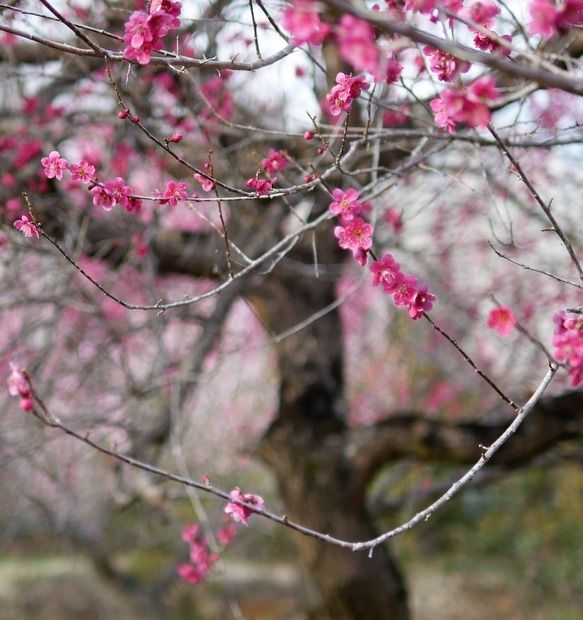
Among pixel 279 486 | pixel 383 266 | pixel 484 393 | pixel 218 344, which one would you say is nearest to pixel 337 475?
pixel 279 486

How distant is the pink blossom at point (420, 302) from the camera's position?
1581mm

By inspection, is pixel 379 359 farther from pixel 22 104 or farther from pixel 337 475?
pixel 22 104

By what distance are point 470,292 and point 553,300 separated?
1193 mm

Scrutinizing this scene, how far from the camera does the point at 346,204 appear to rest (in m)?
1.62

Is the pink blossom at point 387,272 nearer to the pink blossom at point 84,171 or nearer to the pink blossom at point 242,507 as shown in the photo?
the pink blossom at point 242,507

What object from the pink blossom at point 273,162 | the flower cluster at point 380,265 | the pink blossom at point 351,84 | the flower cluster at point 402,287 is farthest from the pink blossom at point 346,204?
the pink blossom at point 273,162

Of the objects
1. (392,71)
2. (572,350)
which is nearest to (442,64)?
(392,71)

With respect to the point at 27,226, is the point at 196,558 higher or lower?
lower

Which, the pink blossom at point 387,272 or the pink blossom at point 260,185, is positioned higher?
the pink blossom at point 260,185

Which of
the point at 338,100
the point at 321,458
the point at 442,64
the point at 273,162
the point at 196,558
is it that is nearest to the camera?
the point at 442,64

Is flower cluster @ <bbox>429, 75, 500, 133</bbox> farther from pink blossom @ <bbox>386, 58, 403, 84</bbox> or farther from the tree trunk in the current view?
the tree trunk

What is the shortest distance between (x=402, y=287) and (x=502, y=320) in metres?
0.33

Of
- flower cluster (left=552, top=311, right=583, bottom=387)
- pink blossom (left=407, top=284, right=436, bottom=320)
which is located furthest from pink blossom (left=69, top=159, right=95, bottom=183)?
flower cluster (left=552, top=311, right=583, bottom=387)

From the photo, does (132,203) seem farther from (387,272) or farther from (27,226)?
(387,272)
